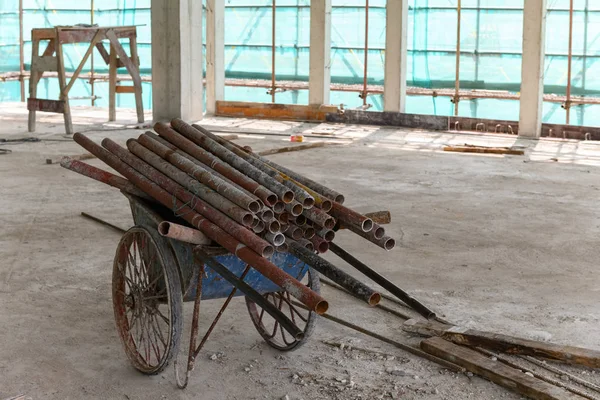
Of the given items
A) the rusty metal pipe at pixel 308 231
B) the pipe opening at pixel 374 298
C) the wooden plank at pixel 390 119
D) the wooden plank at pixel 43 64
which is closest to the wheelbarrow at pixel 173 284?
the rusty metal pipe at pixel 308 231

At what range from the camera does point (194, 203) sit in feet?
15.4

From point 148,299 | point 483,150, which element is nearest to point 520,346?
point 148,299

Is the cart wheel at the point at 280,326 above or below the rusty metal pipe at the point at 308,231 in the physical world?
below

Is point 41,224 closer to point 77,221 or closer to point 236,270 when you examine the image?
point 77,221

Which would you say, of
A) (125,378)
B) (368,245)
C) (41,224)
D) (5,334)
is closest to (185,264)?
(125,378)

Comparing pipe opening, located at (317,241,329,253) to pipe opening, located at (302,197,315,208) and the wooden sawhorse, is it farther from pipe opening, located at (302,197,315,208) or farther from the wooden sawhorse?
the wooden sawhorse

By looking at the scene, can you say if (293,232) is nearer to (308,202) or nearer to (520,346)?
(308,202)

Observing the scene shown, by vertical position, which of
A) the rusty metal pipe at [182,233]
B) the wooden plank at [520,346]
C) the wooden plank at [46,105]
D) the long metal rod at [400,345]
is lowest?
the long metal rod at [400,345]

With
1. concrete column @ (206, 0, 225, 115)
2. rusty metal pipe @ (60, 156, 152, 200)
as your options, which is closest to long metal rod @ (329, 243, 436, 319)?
rusty metal pipe @ (60, 156, 152, 200)

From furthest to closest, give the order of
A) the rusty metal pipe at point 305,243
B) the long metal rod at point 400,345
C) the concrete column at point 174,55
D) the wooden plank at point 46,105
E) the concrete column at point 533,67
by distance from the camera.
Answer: the concrete column at point 174,55 < the concrete column at point 533,67 < the wooden plank at point 46,105 < the long metal rod at point 400,345 < the rusty metal pipe at point 305,243

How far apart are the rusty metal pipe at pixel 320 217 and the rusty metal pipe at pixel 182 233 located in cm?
53

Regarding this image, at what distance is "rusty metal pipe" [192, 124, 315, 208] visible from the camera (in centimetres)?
460

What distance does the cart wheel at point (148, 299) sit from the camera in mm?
4805

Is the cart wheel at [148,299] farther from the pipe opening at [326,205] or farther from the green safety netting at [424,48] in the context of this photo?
the green safety netting at [424,48]
